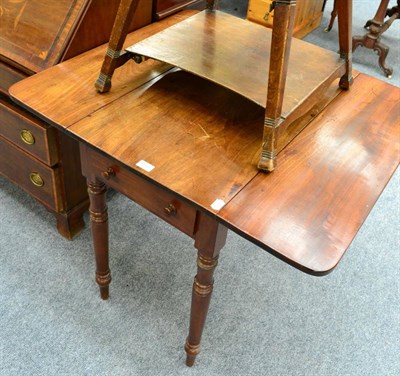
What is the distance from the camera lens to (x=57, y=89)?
954 millimetres

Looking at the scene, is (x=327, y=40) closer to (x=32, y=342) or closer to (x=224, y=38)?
(x=224, y=38)

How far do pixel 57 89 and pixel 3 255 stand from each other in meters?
0.69

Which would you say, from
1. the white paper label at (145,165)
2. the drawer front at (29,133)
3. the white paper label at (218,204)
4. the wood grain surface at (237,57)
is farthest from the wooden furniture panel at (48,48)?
the white paper label at (218,204)

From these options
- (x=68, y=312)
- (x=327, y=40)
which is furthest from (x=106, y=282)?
(x=327, y=40)

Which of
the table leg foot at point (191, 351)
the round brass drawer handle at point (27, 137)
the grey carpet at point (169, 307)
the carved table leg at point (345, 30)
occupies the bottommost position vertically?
the grey carpet at point (169, 307)

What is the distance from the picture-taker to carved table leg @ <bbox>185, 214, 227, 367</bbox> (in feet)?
2.72

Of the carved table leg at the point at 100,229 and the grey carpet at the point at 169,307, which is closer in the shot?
the carved table leg at the point at 100,229

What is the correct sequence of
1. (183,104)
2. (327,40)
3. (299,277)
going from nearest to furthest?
(183,104)
(299,277)
(327,40)

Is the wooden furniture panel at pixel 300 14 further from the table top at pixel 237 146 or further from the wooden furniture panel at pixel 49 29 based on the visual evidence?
the table top at pixel 237 146

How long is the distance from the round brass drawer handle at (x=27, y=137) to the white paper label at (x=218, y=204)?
702 mm

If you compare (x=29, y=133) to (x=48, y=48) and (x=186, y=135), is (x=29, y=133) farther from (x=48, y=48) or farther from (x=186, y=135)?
(x=186, y=135)

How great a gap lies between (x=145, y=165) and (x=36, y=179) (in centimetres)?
68

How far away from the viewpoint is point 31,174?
1.36 m

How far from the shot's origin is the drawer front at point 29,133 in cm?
118
